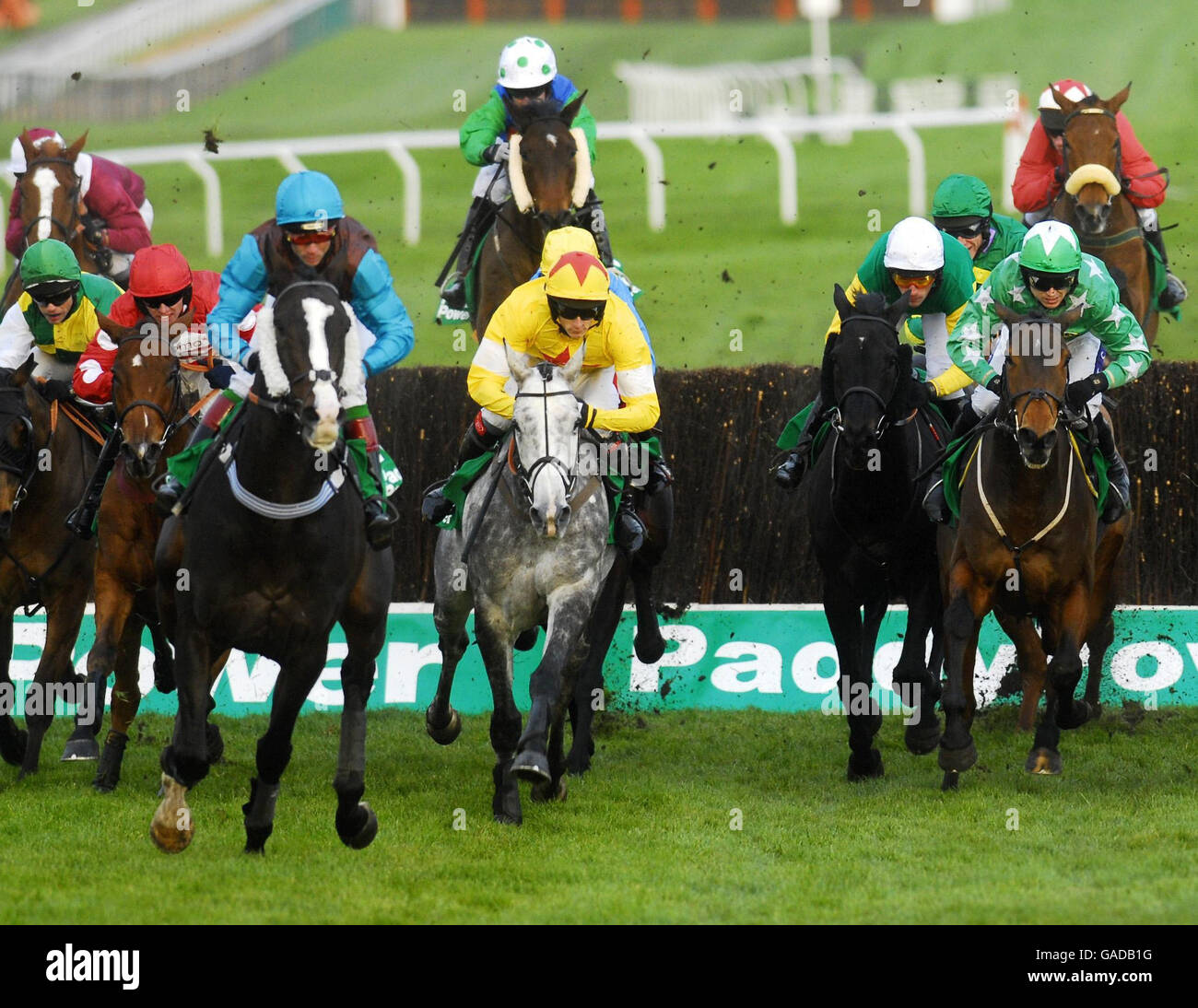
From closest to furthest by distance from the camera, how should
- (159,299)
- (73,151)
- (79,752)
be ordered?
(159,299), (79,752), (73,151)

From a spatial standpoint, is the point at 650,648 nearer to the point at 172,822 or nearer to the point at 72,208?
the point at 172,822

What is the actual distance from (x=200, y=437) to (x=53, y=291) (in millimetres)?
1943

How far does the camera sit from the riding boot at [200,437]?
6.66 m

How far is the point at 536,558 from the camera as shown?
752 cm

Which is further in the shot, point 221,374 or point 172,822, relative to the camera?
point 221,374

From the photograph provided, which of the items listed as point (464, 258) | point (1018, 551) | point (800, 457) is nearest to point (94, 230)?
point (464, 258)

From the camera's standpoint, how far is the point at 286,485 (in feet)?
20.5

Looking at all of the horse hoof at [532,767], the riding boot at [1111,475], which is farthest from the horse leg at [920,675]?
the horse hoof at [532,767]

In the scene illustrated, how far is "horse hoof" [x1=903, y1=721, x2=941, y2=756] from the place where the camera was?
8.40 meters

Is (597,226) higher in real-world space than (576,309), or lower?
higher

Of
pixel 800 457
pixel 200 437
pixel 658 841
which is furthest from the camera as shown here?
pixel 800 457

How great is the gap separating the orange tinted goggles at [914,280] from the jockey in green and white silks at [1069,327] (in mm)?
309

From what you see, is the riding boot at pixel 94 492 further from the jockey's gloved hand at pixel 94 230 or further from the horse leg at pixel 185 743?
the jockey's gloved hand at pixel 94 230

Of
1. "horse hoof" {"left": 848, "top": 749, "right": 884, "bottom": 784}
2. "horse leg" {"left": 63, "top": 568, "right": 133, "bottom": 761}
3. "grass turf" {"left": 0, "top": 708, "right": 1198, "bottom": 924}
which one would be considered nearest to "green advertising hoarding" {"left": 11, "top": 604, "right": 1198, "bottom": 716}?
"grass turf" {"left": 0, "top": 708, "right": 1198, "bottom": 924}
